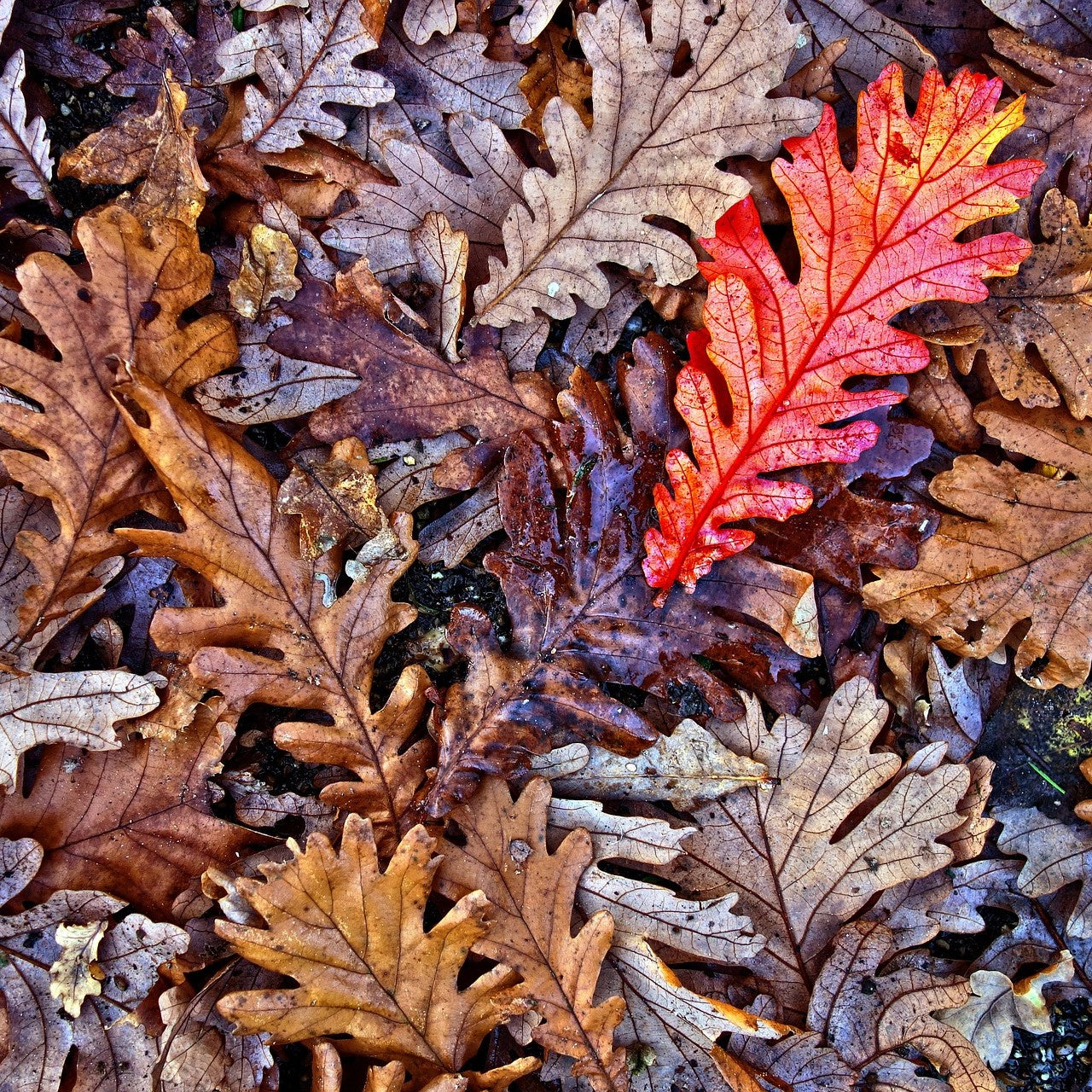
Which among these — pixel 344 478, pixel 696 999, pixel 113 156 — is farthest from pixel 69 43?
pixel 696 999

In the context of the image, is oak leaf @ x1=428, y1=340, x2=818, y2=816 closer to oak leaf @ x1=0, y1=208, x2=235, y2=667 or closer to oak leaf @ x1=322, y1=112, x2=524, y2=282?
oak leaf @ x1=322, y1=112, x2=524, y2=282

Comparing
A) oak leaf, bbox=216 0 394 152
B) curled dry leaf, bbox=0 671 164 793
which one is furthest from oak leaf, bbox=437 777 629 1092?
oak leaf, bbox=216 0 394 152

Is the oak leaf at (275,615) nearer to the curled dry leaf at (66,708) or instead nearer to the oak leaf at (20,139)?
the curled dry leaf at (66,708)

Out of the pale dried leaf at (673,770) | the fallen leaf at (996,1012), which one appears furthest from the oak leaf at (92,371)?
the fallen leaf at (996,1012)

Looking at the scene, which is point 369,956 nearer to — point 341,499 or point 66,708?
point 66,708

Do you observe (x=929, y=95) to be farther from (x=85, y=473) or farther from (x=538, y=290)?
(x=85, y=473)

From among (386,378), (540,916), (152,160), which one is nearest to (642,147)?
(386,378)

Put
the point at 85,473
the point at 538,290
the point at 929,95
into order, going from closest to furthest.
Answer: the point at 929,95 → the point at 85,473 → the point at 538,290
